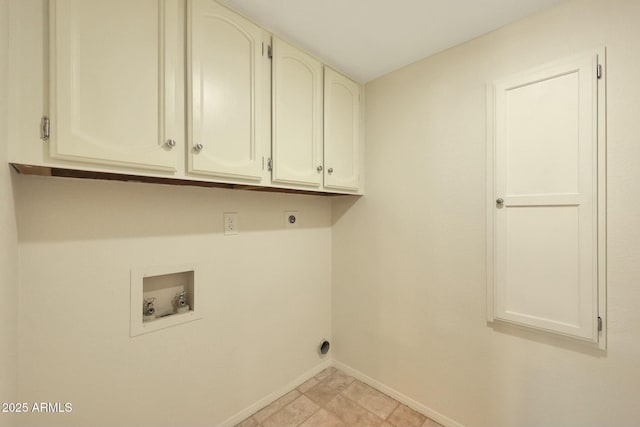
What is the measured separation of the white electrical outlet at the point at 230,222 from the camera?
5.00 feet

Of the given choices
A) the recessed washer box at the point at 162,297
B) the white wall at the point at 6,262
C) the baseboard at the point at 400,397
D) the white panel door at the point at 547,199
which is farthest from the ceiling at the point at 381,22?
the baseboard at the point at 400,397

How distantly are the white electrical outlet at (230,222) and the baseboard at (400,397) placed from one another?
55.1 inches

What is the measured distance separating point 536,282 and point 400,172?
92 cm

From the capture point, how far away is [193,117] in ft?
3.54

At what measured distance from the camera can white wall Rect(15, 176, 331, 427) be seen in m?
1.00

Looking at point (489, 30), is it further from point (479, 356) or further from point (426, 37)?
point (479, 356)

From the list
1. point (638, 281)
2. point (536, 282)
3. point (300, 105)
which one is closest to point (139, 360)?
point (300, 105)

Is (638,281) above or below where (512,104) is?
below

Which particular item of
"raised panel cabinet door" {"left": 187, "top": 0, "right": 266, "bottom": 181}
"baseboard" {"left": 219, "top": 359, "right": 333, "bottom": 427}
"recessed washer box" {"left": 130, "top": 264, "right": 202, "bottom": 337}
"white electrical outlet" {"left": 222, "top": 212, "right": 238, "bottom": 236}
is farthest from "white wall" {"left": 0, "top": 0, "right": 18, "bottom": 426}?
"baseboard" {"left": 219, "top": 359, "right": 333, "bottom": 427}

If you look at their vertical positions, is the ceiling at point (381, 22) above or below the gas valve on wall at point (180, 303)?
above

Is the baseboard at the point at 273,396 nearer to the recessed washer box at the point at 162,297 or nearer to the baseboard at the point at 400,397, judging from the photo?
the baseboard at the point at 400,397

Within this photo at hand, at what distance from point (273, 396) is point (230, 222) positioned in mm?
1190

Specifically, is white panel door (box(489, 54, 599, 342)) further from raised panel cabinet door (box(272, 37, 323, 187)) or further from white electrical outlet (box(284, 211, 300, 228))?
white electrical outlet (box(284, 211, 300, 228))

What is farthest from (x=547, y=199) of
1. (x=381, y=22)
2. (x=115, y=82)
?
(x=115, y=82)
